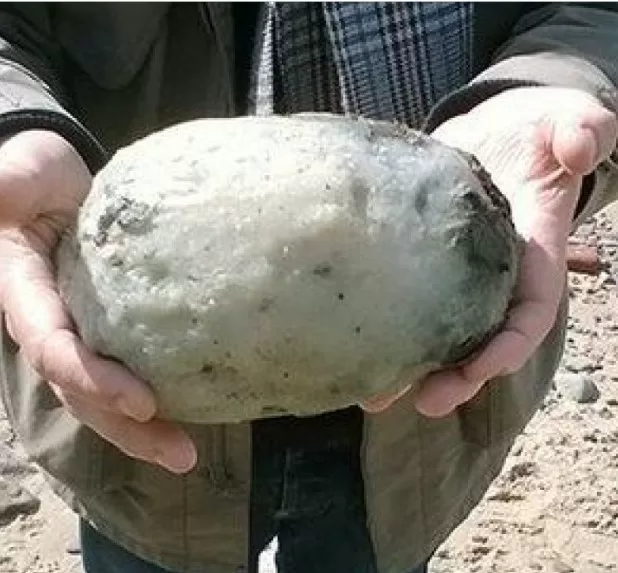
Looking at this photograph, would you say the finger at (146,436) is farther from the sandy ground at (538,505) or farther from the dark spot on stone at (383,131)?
the sandy ground at (538,505)

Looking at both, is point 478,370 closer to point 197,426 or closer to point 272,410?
point 272,410

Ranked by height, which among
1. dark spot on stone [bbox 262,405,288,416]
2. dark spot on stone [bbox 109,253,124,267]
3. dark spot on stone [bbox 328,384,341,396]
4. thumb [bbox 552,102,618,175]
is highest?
dark spot on stone [bbox 109,253,124,267]

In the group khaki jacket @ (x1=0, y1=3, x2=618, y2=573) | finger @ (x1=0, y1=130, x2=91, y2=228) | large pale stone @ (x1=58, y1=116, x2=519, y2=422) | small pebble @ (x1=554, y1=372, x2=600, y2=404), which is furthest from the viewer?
small pebble @ (x1=554, y1=372, x2=600, y2=404)

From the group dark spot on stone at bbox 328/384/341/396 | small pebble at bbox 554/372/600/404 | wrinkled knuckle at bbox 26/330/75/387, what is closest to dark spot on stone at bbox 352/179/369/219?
dark spot on stone at bbox 328/384/341/396

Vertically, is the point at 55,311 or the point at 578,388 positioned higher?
the point at 55,311

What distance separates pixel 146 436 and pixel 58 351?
87 mm

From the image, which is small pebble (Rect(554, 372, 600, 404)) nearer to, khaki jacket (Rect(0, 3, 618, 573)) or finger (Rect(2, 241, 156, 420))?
khaki jacket (Rect(0, 3, 618, 573))

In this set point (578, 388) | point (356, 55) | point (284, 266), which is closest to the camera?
point (284, 266)

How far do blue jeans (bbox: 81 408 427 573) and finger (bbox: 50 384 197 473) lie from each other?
0.17 metres

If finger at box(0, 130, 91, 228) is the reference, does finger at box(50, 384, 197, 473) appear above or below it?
below

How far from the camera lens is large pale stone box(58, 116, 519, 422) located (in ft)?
3.42

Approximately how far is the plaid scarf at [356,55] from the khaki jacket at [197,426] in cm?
4

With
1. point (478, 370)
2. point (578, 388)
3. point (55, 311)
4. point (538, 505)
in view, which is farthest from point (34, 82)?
point (578, 388)

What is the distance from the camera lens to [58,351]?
109 cm
